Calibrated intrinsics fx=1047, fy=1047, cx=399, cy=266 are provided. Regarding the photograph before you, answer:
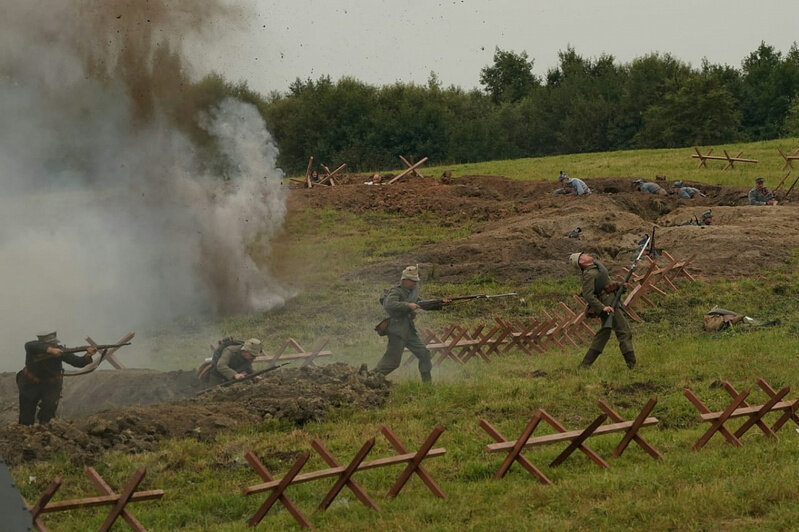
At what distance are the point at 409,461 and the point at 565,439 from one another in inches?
73.5

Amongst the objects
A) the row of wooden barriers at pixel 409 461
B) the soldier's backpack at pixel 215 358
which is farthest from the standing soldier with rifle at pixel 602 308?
the soldier's backpack at pixel 215 358

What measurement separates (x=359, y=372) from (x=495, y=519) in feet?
22.5

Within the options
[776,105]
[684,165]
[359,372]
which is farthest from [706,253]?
[776,105]

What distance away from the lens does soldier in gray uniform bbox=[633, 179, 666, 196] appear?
3975cm

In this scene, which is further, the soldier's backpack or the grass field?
the soldier's backpack

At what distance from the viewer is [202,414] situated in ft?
48.3

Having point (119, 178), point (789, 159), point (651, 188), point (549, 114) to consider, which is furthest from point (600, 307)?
point (549, 114)

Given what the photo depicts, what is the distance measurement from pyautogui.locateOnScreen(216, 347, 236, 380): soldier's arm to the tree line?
43.7 metres

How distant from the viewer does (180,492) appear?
38.7 ft

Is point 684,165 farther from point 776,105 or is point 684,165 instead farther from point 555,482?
point 555,482

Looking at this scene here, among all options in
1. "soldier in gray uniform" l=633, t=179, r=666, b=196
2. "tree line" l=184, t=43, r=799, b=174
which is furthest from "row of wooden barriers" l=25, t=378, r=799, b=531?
"tree line" l=184, t=43, r=799, b=174

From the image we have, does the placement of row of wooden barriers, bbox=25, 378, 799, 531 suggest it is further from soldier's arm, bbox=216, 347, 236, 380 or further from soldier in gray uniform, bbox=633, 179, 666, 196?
soldier in gray uniform, bbox=633, 179, 666, 196

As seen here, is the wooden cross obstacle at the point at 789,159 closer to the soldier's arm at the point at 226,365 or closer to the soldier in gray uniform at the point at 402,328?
the soldier in gray uniform at the point at 402,328

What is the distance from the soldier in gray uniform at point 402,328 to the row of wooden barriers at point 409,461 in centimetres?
489
